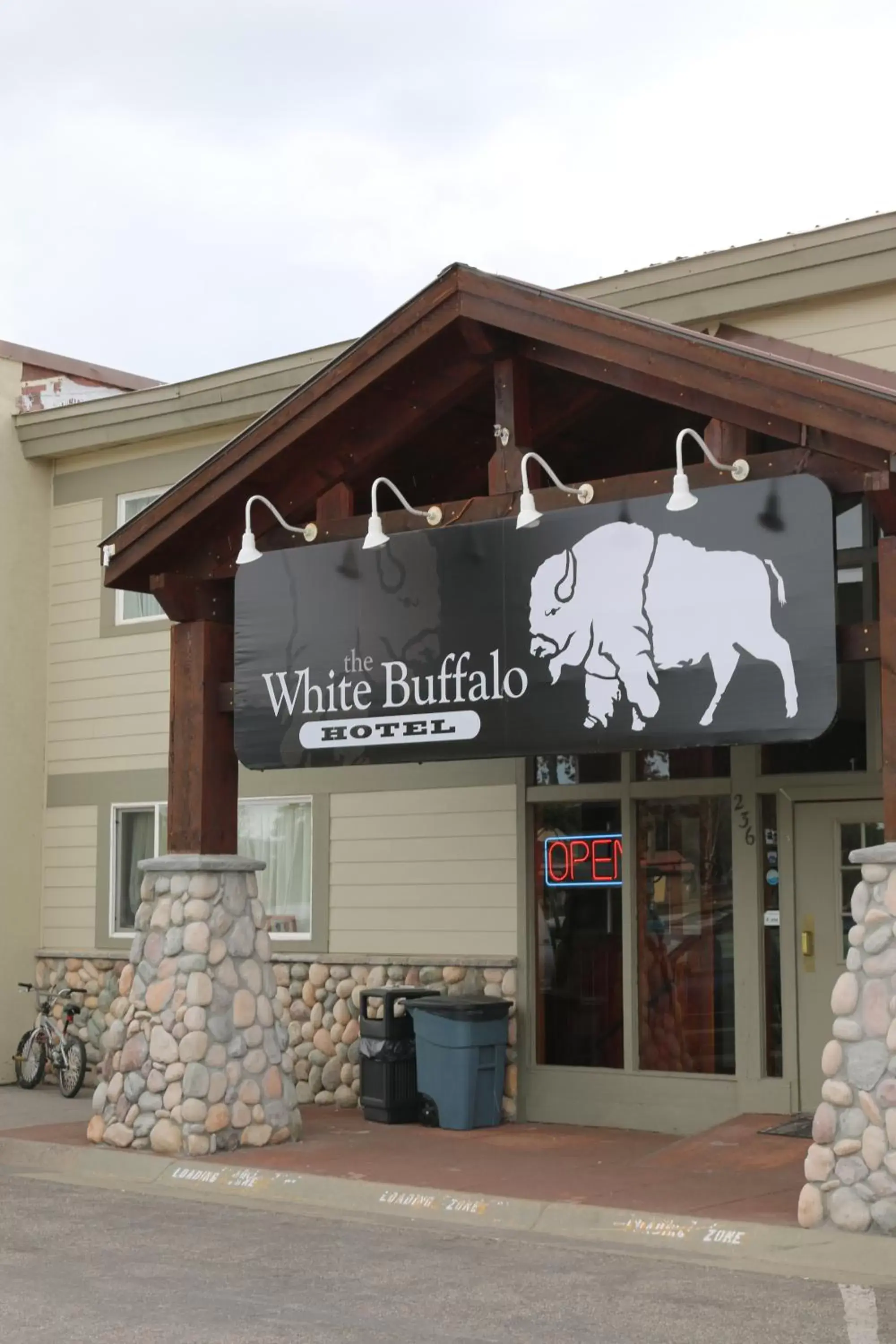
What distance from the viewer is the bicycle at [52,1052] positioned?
1484 centimetres

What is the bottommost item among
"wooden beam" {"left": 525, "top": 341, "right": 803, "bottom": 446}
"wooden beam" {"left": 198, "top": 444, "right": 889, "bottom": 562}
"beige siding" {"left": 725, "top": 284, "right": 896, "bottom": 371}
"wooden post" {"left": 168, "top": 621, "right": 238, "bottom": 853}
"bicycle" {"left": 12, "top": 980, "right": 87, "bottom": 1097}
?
"bicycle" {"left": 12, "top": 980, "right": 87, "bottom": 1097}

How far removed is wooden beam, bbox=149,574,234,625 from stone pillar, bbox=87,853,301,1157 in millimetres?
1777

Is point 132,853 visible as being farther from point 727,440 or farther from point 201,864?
point 727,440

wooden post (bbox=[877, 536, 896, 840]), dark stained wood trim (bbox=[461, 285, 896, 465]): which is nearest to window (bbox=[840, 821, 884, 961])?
wooden post (bbox=[877, 536, 896, 840])

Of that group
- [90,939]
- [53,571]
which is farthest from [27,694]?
[90,939]

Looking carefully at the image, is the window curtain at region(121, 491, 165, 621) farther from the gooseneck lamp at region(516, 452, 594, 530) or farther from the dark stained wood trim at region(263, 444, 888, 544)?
the gooseneck lamp at region(516, 452, 594, 530)

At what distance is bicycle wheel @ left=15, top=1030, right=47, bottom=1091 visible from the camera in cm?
1537

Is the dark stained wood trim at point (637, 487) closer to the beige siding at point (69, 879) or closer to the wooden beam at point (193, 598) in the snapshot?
the wooden beam at point (193, 598)

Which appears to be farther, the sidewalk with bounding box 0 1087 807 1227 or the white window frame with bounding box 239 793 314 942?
the white window frame with bounding box 239 793 314 942

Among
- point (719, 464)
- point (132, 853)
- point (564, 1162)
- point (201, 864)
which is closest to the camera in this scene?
point (719, 464)

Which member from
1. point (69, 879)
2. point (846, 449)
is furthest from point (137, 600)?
point (846, 449)

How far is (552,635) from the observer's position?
10414 millimetres

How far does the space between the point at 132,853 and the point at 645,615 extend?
25.1 ft

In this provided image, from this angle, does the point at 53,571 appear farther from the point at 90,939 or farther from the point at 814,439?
the point at 814,439
